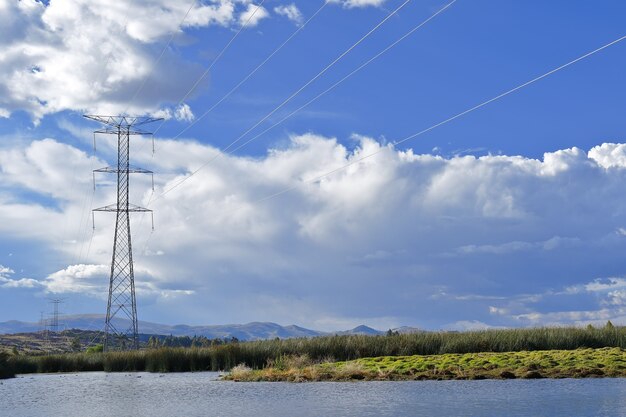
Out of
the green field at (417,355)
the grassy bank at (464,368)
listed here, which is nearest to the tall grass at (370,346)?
the green field at (417,355)

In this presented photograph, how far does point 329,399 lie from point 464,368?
12.1m

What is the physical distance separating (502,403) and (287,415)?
27.9 ft

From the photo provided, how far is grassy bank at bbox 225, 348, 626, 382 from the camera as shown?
43.1m

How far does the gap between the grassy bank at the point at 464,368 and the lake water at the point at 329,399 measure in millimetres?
2233

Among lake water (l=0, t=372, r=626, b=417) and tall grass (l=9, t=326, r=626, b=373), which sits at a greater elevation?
tall grass (l=9, t=326, r=626, b=373)

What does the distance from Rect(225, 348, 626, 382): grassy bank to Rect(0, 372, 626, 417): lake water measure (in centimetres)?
223

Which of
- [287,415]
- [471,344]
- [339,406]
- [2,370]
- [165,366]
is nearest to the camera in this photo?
[287,415]

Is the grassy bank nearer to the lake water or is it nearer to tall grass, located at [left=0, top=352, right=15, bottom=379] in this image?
the lake water

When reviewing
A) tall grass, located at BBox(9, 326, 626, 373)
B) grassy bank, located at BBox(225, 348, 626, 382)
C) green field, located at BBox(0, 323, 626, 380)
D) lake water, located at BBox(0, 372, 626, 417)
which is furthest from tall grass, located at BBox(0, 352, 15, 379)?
grassy bank, located at BBox(225, 348, 626, 382)

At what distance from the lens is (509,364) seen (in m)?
45.7

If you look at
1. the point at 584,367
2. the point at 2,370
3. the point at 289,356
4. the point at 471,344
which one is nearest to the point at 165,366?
the point at 289,356

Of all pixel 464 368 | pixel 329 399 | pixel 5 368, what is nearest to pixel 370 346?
pixel 464 368

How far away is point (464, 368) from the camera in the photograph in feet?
148

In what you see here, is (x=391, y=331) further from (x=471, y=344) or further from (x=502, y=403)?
(x=502, y=403)
